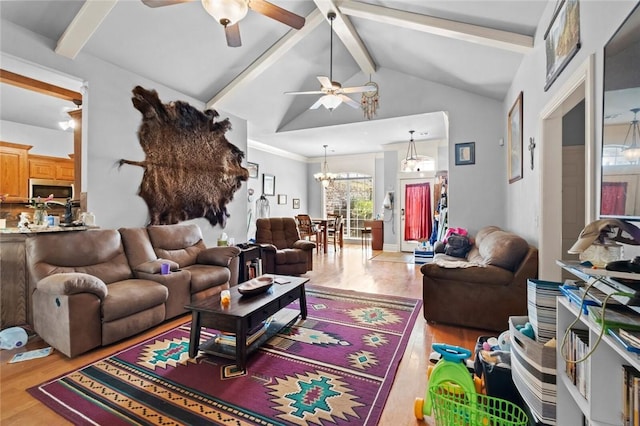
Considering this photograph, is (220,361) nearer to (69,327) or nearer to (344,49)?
(69,327)

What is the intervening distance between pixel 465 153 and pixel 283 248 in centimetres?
347

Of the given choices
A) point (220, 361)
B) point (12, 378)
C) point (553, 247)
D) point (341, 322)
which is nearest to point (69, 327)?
point (12, 378)

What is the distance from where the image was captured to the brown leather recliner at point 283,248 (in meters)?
4.71

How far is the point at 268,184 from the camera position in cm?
784

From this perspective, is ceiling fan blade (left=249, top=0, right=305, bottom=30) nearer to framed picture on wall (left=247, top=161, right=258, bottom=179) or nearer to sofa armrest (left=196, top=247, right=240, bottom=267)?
sofa armrest (left=196, top=247, right=240, bottom=267)

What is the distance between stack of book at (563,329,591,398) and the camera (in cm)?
108

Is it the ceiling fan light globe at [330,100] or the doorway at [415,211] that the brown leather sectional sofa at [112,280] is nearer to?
the ceiling fan light globe at [330,100]

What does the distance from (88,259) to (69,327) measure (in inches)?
33.1

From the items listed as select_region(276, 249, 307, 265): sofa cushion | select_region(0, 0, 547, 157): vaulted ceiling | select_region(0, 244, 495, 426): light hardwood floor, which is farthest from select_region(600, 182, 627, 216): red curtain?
select_region(276, 249, 307, 265): sofa cushion

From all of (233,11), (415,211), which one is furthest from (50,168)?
(415,211)

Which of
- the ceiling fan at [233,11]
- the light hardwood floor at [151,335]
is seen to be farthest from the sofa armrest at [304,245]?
the ceiling fan at [233,11]

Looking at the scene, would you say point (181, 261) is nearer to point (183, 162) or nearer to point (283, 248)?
point (183, 162)

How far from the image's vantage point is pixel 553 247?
97.4 inches

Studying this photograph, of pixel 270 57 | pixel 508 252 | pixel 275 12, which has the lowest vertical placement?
pixel 508 252
